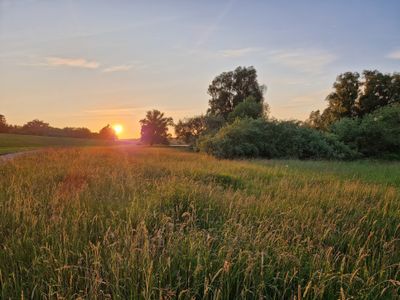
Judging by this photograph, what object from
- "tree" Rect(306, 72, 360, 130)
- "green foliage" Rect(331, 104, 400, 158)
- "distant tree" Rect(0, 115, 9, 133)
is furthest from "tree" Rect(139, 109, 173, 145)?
"green foliage" Rect(331, 104, 400, 158)

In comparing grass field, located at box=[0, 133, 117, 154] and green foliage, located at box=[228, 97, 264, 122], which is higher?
green foliage, located at box=[228, 97, 264, 122]

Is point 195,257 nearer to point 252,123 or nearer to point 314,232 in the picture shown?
point 314,232

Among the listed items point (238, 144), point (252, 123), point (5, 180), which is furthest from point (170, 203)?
point (252, 123)

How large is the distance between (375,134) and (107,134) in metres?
86.3

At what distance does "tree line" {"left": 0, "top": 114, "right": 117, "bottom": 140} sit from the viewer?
81.2 meters

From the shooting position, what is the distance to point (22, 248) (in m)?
3.50

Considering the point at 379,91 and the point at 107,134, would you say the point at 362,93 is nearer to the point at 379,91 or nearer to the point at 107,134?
the point at 379,91

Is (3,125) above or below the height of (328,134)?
above

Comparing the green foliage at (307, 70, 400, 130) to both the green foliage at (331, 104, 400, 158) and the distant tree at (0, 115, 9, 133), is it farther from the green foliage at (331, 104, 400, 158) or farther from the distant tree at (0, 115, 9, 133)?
the distant tree at (0, 115, 9, 133)

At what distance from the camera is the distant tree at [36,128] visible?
8476 centimetres

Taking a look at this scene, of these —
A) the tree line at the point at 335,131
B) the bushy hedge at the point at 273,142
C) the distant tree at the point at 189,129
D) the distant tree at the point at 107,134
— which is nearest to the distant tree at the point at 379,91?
the tree line at the point at 335,131

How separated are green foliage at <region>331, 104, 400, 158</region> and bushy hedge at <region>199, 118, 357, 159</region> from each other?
260 cm

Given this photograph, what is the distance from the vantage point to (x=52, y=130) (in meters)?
92.3

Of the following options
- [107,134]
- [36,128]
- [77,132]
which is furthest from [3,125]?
[107,134]
